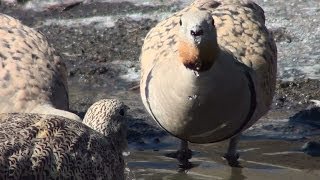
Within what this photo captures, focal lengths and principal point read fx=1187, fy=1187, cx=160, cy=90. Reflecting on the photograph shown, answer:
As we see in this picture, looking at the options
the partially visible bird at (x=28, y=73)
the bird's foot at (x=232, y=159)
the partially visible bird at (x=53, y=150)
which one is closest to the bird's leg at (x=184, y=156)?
the bird's foot at (x=232, y=159)

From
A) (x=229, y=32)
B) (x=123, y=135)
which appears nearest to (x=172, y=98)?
(x=123, y=135)

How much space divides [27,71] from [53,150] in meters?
1.85

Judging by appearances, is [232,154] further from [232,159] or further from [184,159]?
[184,159]

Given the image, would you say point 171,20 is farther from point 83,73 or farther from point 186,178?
point 83,73

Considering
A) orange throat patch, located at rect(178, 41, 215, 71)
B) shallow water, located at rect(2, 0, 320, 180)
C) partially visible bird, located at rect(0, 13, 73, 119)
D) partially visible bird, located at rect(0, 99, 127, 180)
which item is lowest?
shallow water, located at rect(2, 0, 320, 180)

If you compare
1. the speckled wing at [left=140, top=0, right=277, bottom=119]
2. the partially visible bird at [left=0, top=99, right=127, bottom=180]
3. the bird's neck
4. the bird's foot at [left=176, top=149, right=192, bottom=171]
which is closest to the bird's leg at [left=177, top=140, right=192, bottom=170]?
the bird's foot at [left=176, top=149, right=192, bottom=171]

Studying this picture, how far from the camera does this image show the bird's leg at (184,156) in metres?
8.48

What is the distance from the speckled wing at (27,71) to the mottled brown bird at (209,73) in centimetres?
61

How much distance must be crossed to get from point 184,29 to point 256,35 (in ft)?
4.19

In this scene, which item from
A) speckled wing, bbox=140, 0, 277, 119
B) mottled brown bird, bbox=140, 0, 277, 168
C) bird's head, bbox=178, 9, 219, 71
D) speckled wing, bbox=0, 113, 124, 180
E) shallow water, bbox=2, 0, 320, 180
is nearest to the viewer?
speckled wing, bbox=0, 113, 124, 180

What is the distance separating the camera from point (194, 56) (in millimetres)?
7207

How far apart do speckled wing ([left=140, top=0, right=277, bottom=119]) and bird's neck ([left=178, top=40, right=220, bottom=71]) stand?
1.66ft

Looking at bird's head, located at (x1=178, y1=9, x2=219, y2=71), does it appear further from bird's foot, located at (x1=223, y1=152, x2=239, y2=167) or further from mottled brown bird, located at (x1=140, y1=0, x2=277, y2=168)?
bird's foot, located at (x1=223, y1=152, x2=239, y2=167)

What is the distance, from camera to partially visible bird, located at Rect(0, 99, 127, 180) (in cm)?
601
